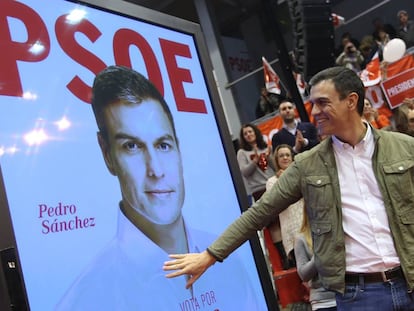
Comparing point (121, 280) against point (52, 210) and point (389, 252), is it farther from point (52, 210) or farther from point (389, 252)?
point (389, 252)

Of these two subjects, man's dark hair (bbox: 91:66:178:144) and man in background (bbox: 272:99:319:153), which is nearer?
man's dark hair (bbox: 91:66:178:144)

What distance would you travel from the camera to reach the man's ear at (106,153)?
2070mm

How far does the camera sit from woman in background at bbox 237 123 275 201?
535 cm

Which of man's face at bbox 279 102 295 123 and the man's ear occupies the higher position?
man's face at bbox 279 102 295 123

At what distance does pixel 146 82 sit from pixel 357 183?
42.1 inches

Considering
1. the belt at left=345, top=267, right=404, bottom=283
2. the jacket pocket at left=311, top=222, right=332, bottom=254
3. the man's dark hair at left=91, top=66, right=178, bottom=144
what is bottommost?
the belt at left=345, top=267, right=404, bottom=283

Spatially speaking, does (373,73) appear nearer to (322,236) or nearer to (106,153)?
(322,236)

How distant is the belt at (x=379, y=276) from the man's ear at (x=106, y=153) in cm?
104

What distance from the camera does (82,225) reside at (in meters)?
1.87

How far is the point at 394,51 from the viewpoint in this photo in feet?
24.2

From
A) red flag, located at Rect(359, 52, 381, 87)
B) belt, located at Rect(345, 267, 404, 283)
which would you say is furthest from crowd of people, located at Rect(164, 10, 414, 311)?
red flag, located at Rect(359, 52, 381, 87)

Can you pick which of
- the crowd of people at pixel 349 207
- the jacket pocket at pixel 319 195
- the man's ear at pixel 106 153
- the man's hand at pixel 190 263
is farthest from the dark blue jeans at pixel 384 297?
the man's ear at pixel 106 153

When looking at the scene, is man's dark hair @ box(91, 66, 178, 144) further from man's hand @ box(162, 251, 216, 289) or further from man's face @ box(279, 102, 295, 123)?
man's face @ box(279, 102, 295, 123)

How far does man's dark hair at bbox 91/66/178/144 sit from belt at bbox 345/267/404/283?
3.42 ft
